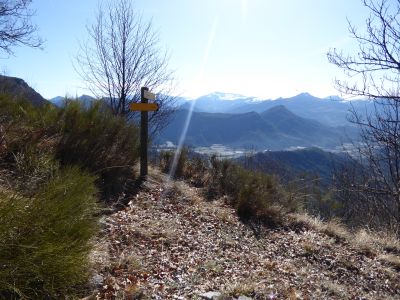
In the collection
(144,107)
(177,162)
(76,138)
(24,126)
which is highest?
(144,107)

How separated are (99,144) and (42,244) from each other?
Result: 4.50 m

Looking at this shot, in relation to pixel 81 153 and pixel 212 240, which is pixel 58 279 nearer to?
pixel 212 240

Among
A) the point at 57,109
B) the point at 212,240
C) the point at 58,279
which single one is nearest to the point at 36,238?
the point at 58,279

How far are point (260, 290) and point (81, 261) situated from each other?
86.8 inches

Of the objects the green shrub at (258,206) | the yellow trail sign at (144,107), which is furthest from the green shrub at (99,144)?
the green shrub at (258,206)

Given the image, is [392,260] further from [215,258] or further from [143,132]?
[143,132]

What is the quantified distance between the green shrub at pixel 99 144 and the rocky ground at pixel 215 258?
540mm

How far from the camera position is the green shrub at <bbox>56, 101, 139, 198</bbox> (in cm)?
641

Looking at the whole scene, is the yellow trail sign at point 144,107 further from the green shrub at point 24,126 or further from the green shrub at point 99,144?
the green shrub at point 24,126

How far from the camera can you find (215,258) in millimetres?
5289

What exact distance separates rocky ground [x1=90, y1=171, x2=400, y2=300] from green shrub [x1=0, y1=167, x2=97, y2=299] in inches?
23.1

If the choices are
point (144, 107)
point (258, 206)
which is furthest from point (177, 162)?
point (258, 206)

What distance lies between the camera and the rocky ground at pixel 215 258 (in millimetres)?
4105

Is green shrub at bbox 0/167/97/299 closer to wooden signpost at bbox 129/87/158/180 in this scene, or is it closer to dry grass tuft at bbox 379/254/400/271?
wooden signpost at bbox 129/87/158/180
